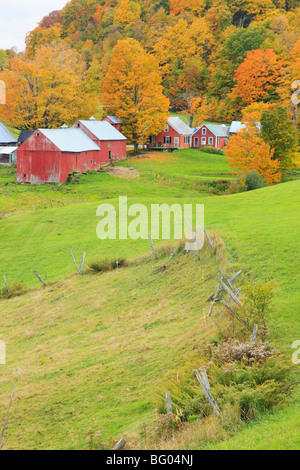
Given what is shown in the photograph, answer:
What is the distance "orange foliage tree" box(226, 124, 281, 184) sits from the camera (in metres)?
53.1

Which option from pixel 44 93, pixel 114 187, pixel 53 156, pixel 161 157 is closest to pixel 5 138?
pixel 44 93

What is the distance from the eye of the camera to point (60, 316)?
906 inches

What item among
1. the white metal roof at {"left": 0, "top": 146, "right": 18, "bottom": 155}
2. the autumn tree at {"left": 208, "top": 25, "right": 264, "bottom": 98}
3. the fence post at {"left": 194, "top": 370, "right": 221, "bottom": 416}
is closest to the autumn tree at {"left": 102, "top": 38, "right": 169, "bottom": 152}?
the white metal roof at {"left": 0, "top": 146, "right": 18, "bottom": 155}

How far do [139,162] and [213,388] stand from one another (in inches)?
2374

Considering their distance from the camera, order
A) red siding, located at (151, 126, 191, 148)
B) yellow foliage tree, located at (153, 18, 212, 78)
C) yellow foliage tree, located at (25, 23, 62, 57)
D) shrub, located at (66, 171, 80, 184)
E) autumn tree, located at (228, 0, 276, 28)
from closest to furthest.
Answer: shrub, located at (66, 171, 80, 184) < red siding, located at (151, 126, 191, 148) < yellow foliage tree, located at (153, 18, 212, 78) < autumn tree, located at (228, 0, 276, 28) < yellow foliage tree, located at (25, 23, 62, 57)

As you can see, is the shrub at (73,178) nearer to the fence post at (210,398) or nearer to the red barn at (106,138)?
the red barn at (106,138)

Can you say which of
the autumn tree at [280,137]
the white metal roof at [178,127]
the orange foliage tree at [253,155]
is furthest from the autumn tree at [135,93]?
the autumn tree at [280,137]

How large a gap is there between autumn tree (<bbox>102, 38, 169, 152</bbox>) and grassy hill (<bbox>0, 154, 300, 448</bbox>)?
43.3m

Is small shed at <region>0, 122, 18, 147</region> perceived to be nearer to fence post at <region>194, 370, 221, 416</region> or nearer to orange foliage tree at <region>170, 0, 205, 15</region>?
fence post at <region>194, 370, 221, 416</region>

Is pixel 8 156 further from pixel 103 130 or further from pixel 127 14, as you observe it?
pixel 127 14

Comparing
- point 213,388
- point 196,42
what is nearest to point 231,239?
point 213,388

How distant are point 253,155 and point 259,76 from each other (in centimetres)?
4642

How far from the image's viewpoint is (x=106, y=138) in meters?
68.5
